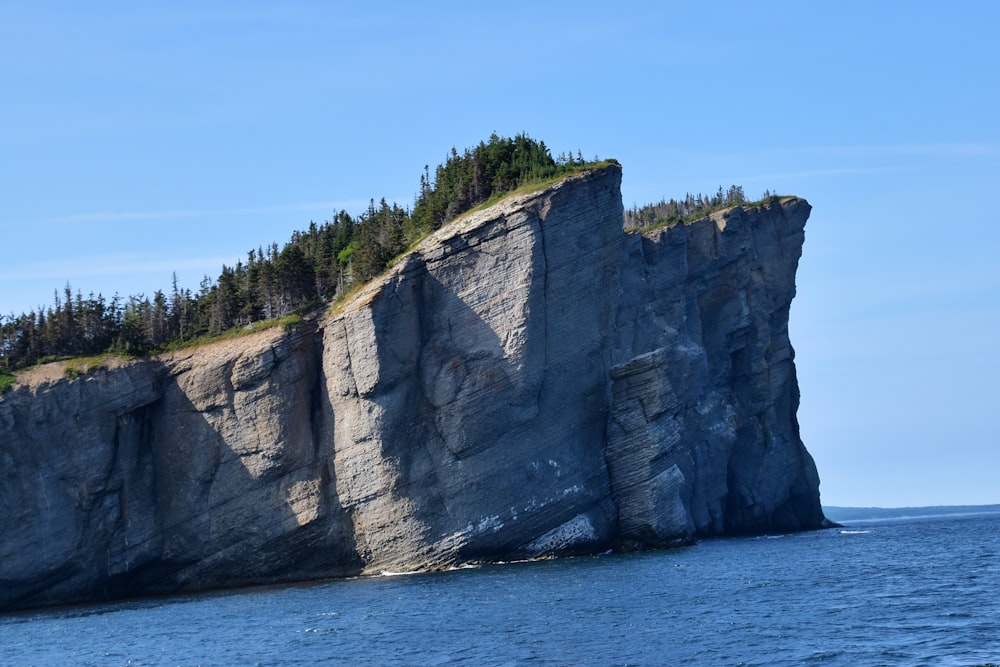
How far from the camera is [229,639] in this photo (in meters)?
50.5

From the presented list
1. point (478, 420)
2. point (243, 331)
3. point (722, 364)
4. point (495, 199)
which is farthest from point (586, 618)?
point (722, 364)

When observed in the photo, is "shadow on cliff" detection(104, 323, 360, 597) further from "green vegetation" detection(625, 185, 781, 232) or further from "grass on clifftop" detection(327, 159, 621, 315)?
"green vegetation" detection(625, 185, 781, 232)

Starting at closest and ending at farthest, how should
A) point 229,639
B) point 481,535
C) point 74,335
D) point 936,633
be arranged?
point 936,633, point 229,639, point 481,535, point 74,335

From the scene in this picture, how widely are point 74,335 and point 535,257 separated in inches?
1303

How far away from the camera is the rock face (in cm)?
7594

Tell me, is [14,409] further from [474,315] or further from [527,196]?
[527,196]

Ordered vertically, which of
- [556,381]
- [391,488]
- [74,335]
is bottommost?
[391,488]

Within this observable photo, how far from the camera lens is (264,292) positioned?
88.8 metres

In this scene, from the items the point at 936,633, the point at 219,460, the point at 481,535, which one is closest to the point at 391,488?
the point at 481,535

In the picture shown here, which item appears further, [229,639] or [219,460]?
[219,460]

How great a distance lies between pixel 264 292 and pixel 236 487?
53.8 feet

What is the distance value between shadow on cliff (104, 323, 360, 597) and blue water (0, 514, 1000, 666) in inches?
185

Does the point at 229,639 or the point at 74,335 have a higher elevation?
the point at 74,335

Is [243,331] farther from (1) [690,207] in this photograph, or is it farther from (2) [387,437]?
(1) [690,207]
